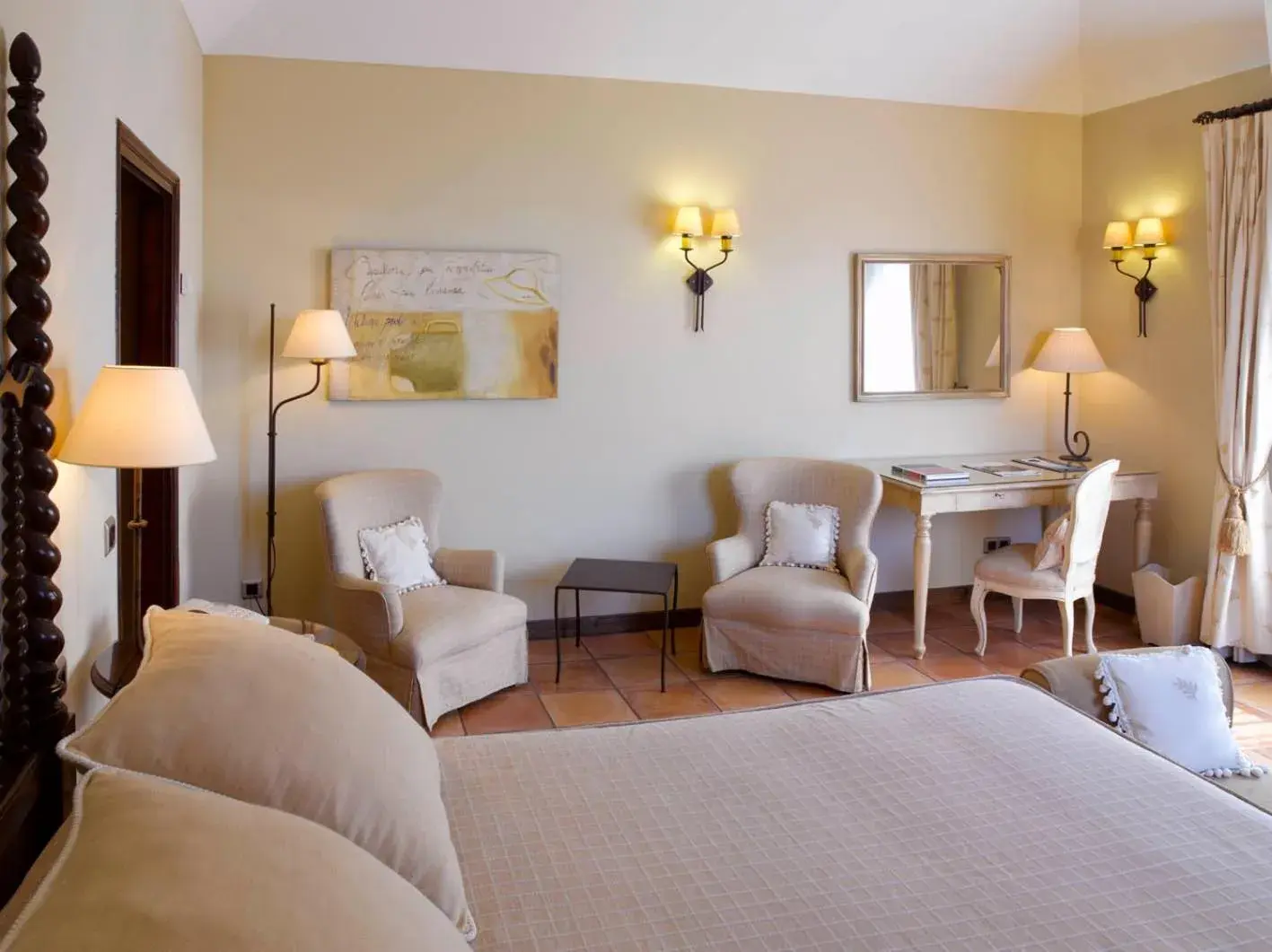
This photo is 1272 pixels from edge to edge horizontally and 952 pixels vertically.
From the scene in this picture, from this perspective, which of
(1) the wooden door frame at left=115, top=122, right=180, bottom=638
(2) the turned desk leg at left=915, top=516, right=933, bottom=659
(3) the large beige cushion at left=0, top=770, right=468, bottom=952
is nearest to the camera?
→ (3) the large beige cushion at left=0, top=770, right=468, bottom=952

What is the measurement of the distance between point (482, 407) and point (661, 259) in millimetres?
1079

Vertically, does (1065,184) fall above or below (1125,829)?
above

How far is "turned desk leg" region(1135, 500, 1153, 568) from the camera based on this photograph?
16.4ft

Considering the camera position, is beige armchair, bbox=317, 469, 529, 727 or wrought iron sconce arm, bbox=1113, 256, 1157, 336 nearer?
beige armchair, bbox=317, 469, 529, 727

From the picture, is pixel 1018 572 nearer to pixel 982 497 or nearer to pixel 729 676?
pixel 982 497

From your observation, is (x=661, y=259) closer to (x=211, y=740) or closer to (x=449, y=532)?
(x=449, y=532)

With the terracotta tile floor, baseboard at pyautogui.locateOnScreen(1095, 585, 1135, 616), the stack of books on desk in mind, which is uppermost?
the stack of books on desk

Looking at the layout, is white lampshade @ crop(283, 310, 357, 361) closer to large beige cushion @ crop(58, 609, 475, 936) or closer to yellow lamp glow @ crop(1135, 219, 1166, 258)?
large beige cushion @ crop(58, 609, 475, 936)

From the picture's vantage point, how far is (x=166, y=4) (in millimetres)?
3408

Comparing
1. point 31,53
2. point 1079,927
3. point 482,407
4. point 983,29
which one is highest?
point 983,29

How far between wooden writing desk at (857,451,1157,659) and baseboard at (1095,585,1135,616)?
38 cm

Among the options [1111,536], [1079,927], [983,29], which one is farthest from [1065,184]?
[1079,927]

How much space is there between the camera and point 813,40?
4770 millimetres

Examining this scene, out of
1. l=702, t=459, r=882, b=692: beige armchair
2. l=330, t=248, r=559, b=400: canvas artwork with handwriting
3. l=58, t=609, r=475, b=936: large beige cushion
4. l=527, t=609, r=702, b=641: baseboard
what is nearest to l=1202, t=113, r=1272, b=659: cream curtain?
l=702, t=459, r=882, b=692: beige armchair
